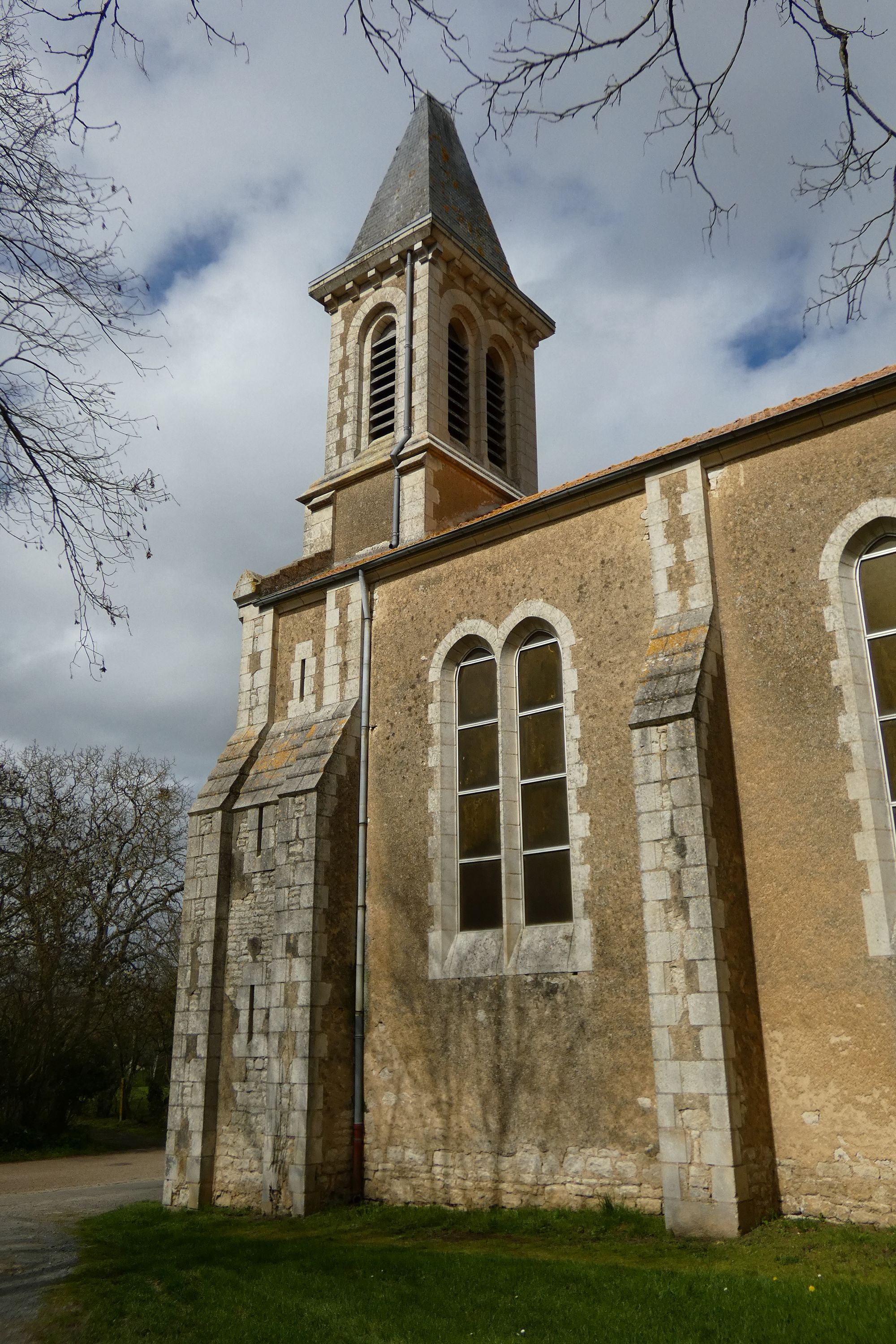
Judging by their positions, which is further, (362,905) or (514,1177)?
(362,905)

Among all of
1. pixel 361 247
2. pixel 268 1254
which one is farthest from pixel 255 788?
pixel 361 247

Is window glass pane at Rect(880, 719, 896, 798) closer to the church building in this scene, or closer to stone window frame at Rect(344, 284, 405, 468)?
the church building

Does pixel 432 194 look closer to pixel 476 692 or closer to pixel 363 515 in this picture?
pixel 363 515

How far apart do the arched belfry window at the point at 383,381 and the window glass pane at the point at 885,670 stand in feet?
33.9

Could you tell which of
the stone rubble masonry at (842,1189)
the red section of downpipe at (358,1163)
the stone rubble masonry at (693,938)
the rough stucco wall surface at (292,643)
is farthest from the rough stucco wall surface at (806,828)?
the rough stucco wall surface at (292,643)

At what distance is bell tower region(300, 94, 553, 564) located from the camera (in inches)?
645

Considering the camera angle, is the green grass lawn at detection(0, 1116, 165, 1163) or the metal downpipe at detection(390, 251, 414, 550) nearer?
the metal downpipe at detection(390, 251, 414, 550)

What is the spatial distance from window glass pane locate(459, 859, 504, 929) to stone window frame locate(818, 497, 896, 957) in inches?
155

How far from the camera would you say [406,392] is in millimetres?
17172

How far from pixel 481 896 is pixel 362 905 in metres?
1.59

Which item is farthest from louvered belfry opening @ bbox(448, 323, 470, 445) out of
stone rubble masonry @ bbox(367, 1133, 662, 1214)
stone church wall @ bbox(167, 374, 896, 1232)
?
stone rubble masonry @ bbox(367, 1133, 662, 1214)

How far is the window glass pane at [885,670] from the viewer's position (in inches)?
348

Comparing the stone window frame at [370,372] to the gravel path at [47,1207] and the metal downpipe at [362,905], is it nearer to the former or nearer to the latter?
the metal downpipe at [362,905]

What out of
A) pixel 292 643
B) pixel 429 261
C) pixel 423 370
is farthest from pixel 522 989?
pixel 429 261
